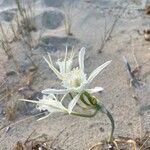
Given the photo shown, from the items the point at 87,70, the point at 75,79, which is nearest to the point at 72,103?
the point at 75,79

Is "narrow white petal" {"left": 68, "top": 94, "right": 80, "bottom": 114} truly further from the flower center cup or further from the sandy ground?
the sandy ground

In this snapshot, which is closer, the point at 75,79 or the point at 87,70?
the point at 75,79

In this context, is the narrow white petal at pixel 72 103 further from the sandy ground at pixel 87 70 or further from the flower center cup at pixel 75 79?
the sandy ground at pixel 87 70

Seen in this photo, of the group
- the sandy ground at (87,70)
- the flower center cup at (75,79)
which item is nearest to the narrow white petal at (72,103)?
the flower center cup at (75,79)

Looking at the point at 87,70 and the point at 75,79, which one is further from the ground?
the point at 75,79

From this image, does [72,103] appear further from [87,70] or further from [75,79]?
[87,70]

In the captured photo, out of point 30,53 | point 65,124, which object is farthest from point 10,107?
point 30,53

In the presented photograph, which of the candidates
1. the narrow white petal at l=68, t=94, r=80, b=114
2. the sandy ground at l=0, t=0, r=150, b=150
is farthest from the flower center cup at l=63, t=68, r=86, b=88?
the sandy ground at l=0, t=0, r=150, b=150

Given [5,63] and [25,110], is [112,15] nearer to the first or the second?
[5,63]

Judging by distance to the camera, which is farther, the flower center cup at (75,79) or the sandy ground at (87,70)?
the sandy ground at (87,70)
